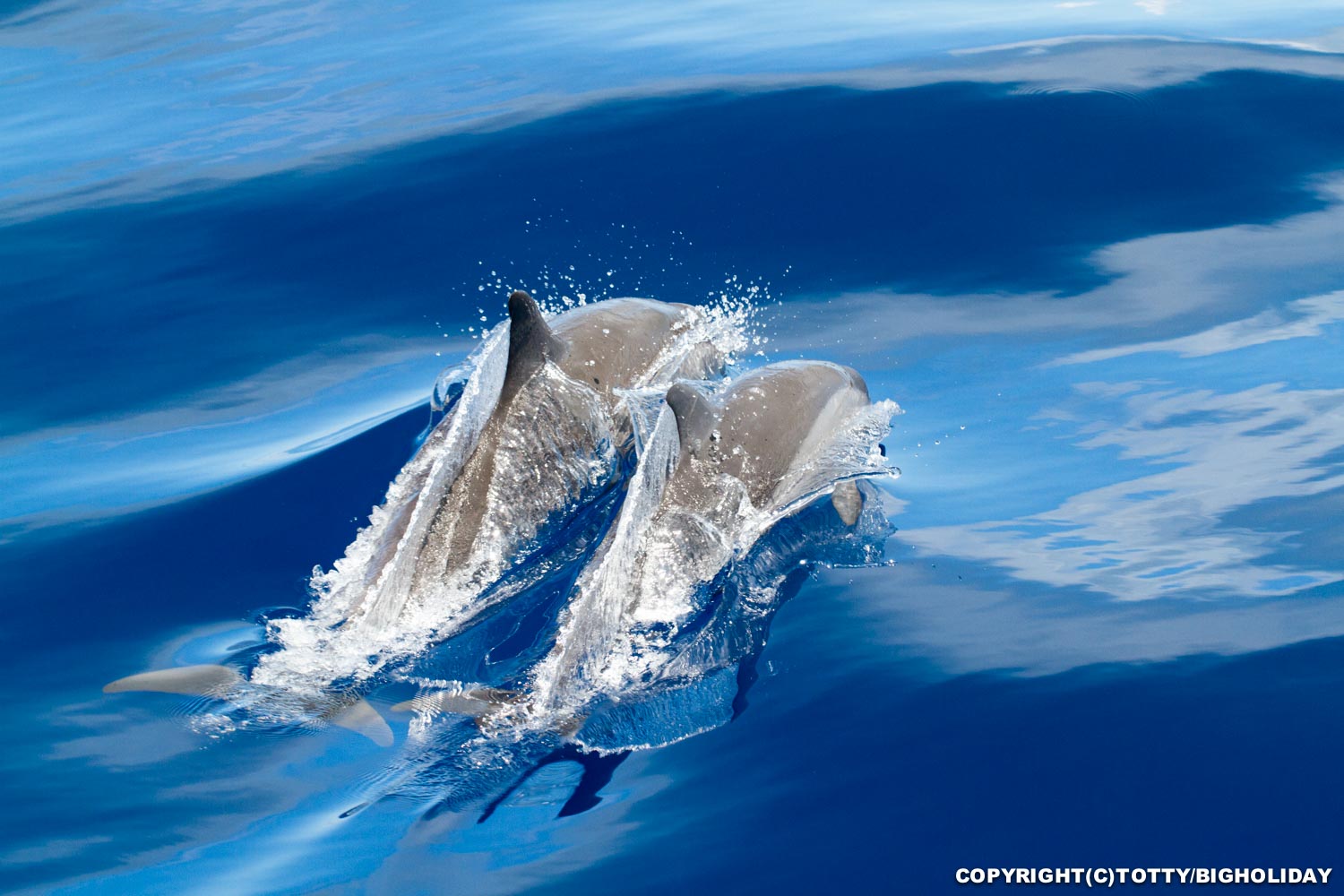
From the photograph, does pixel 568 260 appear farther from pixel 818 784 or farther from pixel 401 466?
pixel 818 784

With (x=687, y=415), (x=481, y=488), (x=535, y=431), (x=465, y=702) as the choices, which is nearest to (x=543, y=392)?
(x=535, y=431)

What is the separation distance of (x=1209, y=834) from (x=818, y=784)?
3.99ft

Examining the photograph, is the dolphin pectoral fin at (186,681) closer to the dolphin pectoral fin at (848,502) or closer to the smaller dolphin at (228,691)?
the smaller dolphin at (228,691)

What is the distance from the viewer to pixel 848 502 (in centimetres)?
632

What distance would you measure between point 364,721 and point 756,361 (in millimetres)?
4187

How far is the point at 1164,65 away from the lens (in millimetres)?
11117

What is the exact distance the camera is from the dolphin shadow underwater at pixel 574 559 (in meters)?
4.71

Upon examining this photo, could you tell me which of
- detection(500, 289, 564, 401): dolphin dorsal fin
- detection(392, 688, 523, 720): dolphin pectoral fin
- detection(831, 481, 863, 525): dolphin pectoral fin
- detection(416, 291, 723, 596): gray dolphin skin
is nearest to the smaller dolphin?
detection(392, 688, 523, 720): dolphin pectoral fin

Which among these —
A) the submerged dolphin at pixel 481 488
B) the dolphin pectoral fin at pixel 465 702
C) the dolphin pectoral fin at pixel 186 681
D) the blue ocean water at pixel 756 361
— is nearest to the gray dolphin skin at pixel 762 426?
the blue ocean water at pixel 756 361

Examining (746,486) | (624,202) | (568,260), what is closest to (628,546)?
(746,486)

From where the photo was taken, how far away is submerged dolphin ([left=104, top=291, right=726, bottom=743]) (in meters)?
5.27

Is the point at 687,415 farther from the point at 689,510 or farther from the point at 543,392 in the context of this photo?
the point at 543,392

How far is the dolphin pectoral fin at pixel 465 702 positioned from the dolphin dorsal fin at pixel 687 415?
5.65 ft

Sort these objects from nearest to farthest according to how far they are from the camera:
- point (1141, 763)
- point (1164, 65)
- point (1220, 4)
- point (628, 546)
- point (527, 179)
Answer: point (1141, 763), point (628, 546), point (527, 179), point (1164, 65), point (1220, 4)
